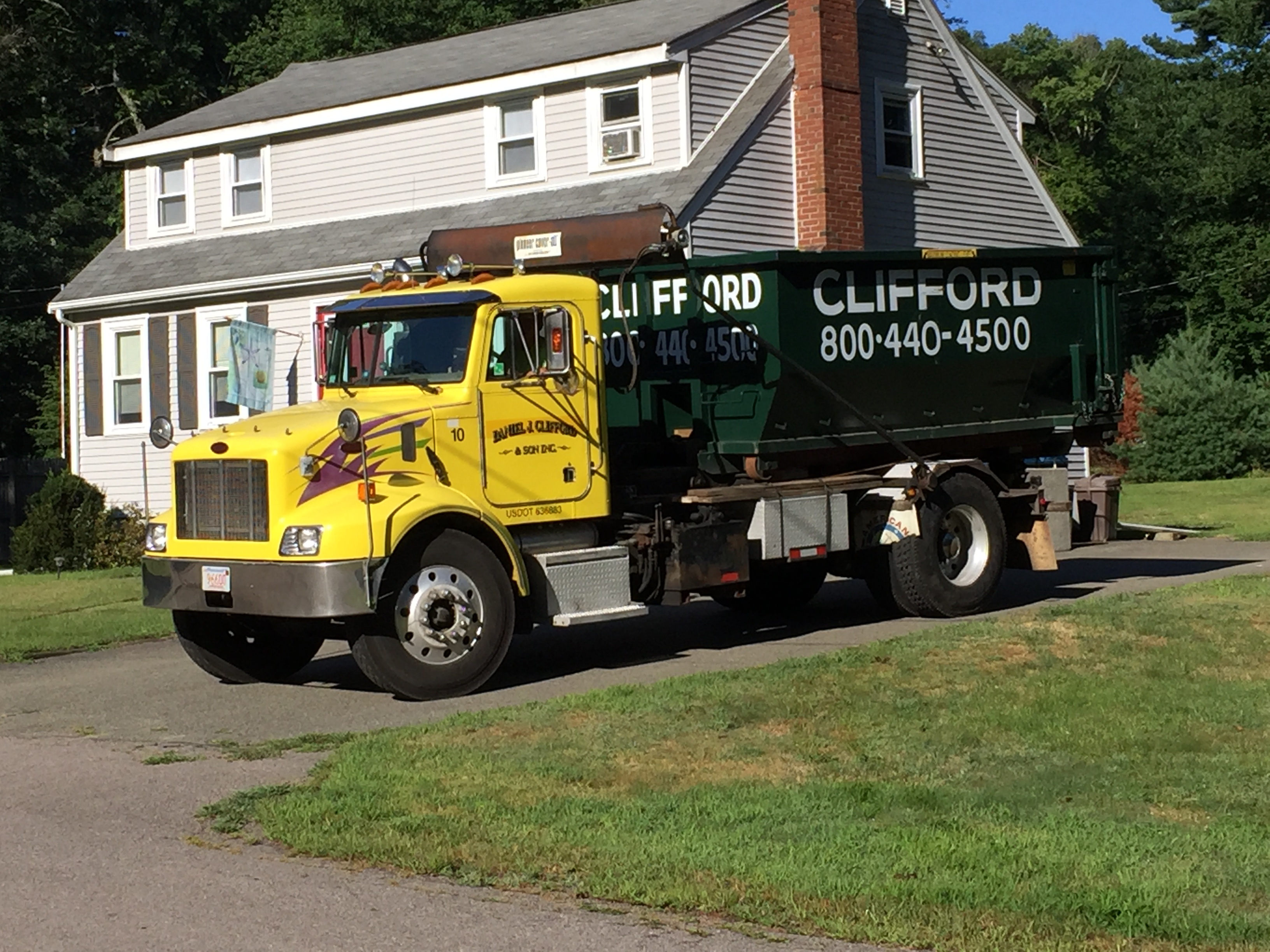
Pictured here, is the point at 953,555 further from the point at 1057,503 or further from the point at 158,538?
the point at 158,538

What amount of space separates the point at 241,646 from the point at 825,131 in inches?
572

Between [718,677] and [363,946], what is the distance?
559 cm

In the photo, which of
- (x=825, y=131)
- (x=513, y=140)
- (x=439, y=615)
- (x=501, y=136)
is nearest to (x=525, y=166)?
(x=513, y=140)

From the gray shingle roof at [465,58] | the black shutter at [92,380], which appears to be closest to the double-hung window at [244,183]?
the gray shingle roof at [465,58]

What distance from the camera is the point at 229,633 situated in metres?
13.0

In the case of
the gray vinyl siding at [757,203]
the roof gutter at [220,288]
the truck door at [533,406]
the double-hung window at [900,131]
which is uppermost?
the double-hung window at [900,131]

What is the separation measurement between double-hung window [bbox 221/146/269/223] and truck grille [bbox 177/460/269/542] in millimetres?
17605

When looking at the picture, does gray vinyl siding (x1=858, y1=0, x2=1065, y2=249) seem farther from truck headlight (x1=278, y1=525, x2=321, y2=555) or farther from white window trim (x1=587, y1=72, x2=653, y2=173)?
truck headlight (x1=278, y1=525, x2=321, y2=555)

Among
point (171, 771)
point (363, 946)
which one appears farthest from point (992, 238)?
point (363, 946)

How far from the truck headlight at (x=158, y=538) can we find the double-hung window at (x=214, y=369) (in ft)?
51.0

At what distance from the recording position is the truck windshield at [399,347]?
12.6 m

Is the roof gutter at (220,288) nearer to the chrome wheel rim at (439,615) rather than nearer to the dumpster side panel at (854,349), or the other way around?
the dumpster side panel at (854,349)

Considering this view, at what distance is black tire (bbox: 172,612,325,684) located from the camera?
12.8m

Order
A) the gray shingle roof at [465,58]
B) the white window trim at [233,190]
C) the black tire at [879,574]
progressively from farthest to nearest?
the white window trim at [233,190]
the gray shingle roof at [465,58]
the black tire at [879,574]
